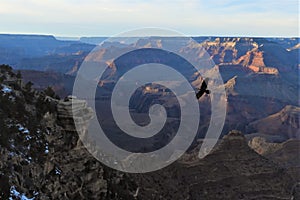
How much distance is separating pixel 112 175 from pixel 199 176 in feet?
54.7

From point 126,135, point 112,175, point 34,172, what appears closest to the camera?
point 34,172

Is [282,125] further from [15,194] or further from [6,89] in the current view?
[15,194]

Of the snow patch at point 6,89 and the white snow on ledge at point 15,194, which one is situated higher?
the snow patch at point 6,89

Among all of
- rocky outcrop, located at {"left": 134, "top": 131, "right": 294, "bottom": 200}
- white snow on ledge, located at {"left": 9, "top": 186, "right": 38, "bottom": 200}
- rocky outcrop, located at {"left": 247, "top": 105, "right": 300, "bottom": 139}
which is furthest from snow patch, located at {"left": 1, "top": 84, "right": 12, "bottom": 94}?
rocky outcrop, located at {"left": 247, "top": 105, "right": 300, "bottom": 139}

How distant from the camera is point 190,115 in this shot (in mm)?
134250

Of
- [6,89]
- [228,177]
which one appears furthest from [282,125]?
[6,89]

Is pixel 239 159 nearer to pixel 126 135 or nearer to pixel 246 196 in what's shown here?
pixel 246 196

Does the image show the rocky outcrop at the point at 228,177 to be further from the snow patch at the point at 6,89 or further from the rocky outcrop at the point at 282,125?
the rocky outcrop at the point at 282,125

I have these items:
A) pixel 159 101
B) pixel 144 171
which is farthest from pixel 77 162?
pixel 159 101

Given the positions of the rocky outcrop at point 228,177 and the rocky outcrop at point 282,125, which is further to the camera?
the rocky outcrop at point 282,125

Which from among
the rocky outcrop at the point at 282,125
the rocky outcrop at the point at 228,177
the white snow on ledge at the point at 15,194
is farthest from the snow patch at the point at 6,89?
the rocky outcrop at the point at 282,125

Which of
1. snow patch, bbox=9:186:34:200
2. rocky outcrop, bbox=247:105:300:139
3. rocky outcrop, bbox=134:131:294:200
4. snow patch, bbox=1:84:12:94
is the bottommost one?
rocky outcrop, bbox=247:105:300:139

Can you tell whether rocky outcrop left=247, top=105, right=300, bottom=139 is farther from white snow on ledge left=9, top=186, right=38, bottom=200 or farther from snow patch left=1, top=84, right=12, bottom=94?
white snow on ledge left=9, top=186, right=38, bottom=200

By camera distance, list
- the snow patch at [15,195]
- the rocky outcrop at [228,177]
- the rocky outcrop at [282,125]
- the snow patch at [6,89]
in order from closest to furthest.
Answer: the snow patch at [15,195]
the snow patch at [6,89]
the rocky outcrop at [228,177]
the rocky outcrop at [282,125]
